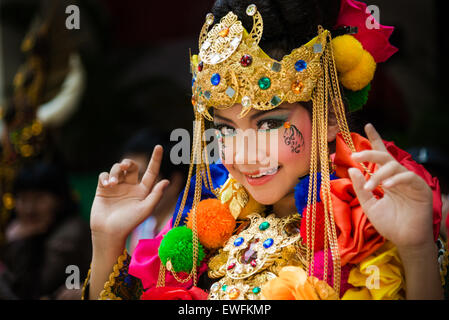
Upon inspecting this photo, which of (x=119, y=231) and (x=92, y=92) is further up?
(x=92, y=92)

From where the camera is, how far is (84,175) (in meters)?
6.63

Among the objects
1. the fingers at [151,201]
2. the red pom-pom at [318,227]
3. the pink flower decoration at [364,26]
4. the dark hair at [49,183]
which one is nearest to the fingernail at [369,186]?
the red pom-pom at [318,227]

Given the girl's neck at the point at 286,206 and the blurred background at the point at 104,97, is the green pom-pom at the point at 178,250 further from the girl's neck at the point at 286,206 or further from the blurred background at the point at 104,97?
the blurred background at the point at 104,97

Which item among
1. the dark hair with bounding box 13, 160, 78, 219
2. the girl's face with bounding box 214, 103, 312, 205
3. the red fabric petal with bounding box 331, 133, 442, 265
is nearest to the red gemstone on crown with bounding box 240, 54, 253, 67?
the girl's face with bounding box 214, 103, 312, 205

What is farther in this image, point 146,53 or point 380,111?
point 146,53

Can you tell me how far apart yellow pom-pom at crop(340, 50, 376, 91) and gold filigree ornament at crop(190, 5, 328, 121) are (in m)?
0.12

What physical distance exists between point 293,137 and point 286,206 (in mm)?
272

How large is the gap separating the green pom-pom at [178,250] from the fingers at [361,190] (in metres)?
0.66

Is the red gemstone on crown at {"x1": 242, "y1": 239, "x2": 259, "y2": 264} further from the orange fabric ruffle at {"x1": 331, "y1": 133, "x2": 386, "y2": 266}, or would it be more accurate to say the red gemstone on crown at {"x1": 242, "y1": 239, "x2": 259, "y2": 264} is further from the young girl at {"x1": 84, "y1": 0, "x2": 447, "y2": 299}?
the orange fabric ruffle at {"x1": 331, "y1": 133, "x2": 386, "y2": 266}

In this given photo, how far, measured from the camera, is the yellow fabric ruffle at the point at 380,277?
4.91 feet

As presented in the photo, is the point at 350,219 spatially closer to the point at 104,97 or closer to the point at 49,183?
the point at 49,183

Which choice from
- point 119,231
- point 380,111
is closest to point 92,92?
point 380,111
